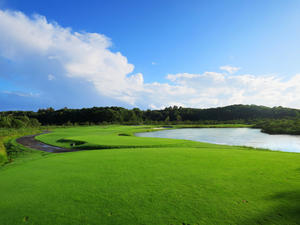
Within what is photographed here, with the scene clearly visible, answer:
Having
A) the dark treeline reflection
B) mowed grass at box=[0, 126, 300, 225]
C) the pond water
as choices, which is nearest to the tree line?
the dark treeline reflection

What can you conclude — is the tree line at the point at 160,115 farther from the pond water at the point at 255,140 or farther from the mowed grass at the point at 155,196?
the mowed grass at the point at 155,196

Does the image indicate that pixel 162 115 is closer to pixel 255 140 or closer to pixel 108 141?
pixel 255 140

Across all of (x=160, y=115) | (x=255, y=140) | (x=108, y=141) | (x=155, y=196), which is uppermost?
(x=160, y=115)

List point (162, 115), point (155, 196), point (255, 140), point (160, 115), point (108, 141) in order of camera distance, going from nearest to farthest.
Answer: point (155, 196), point (108, 141), point (255, 140), point (160, 115), point (162, 115)

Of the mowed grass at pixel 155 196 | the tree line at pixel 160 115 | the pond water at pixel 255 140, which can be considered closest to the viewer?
the mowed grass at pixel 155 196

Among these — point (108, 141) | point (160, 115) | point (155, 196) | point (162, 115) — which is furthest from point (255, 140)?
point (162, 115)

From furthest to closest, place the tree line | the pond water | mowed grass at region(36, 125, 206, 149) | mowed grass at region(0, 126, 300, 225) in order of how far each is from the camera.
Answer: the tree line → the pond water → mowed grass at region(36, 125, 206, 149) → mowed grass at region(0, 126, 300, 225)

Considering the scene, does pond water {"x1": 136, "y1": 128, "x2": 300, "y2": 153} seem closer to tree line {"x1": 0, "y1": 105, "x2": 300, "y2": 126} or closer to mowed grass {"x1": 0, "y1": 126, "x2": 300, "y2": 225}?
mowed grass {"x1": 0, "y1": 126, "x2": 300, "y2": 225}

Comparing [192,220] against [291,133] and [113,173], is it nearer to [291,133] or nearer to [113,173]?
[113,173]

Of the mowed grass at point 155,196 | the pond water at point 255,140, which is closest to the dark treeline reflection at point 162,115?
the pond water at point 255,140

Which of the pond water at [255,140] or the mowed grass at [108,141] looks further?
the pond water at [255,140]

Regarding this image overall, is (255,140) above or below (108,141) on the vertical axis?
below

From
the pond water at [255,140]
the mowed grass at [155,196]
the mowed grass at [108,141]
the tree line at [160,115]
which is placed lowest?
the pond water at [255,140]

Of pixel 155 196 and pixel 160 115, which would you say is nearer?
pixel 155 196
